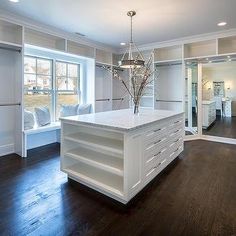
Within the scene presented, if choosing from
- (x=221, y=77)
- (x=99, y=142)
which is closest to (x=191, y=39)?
(x=221, y=77)

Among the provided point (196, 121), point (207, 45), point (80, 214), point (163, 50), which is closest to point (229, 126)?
point (196, 121)

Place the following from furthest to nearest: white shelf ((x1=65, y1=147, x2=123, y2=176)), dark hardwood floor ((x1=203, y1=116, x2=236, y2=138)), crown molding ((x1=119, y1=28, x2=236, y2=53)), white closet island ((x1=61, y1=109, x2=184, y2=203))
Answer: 1. dark hardwood floor ((x1=203, y1=116, x2=236, y2=138))
2. crown molding ((x1=119, y1=28, x2=236, y2=53))
3. white shelf ((x1=65, y1=147, x2=123, y2=176))
4. white closet island ((x1=61, y1=109, x2=184, y2=203))

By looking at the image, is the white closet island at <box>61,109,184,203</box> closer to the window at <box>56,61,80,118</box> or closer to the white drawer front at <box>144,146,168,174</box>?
the white drawer front at <box>144,146,168,174</box>

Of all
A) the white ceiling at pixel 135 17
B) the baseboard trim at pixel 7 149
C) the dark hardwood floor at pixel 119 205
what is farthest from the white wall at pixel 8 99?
the white ceiling at pixel 135 17

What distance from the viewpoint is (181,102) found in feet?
17.5

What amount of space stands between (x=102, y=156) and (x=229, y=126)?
464cm

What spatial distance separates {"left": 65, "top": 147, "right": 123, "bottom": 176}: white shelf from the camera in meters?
2.18

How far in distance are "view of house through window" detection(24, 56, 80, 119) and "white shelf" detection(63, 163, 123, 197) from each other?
2368 mm

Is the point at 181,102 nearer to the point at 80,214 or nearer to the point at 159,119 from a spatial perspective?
the point at 159,119

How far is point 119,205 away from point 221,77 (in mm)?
4555

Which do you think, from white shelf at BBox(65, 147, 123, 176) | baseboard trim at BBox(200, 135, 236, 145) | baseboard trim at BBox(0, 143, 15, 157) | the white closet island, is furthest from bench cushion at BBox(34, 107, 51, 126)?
baseboard trim at BBox(200, 135, 236, 145)

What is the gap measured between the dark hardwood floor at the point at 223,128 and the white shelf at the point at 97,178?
3.82 m

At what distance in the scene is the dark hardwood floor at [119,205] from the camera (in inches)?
69.7

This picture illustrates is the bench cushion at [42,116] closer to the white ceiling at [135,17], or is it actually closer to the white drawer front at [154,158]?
the white ceiling at [135,17]
